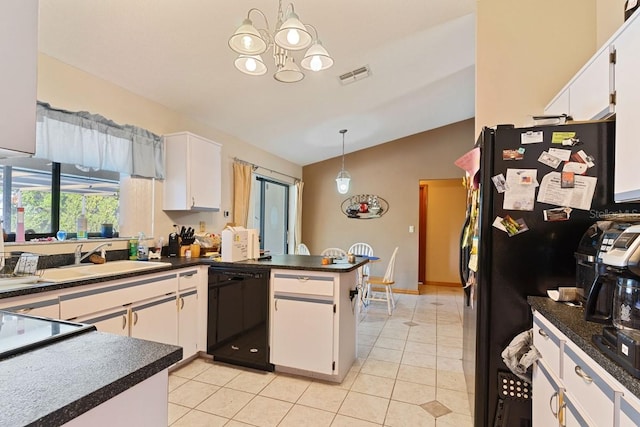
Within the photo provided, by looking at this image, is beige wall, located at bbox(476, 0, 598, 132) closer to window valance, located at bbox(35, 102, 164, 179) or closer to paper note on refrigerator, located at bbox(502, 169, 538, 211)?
paper note on refrigerator, located at bbox(502, 169, 538, 211)

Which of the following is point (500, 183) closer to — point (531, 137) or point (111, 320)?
point (531, 137)

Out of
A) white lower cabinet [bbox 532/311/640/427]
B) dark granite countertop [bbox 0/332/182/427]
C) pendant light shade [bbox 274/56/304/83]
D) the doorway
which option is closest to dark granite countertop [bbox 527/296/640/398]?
white lower cabinet [bbox 532/311/640/427]

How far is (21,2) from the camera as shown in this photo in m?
0.81

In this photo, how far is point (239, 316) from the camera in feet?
9.21

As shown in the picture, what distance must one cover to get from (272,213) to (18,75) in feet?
16.9

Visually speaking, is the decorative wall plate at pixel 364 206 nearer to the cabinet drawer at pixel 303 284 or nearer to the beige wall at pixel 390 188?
the beige wall at pixel 390 188

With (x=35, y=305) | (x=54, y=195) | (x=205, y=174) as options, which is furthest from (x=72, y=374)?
(x=205, y=174)

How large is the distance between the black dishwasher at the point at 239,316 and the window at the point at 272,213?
2.42 meters

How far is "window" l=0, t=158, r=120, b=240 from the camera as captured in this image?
2.31 meters

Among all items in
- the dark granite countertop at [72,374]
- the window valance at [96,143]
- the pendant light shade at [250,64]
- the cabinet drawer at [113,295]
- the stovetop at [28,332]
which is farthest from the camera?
the window valance at [96,143]

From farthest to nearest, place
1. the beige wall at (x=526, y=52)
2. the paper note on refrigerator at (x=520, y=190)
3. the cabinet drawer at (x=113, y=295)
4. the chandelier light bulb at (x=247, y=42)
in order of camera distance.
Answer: the beige wall at (x=526, y=52)
the cabinet drawer at (x=113, y=295)
the chandelier light bulb at (x=247, y=42)
the paper note on refrigerator at (x=520, y=190)

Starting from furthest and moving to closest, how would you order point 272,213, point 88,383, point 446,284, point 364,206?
point 446,284 < point 364,206 < point 272,213 < point 88,383

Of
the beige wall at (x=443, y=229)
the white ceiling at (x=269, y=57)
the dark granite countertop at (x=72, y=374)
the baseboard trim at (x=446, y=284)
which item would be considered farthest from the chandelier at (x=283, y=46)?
the baseboard trim at (x=446, y=284)

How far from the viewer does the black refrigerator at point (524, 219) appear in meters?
1.61
